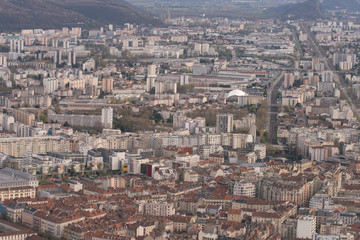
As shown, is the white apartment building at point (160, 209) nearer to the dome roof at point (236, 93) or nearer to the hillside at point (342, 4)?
the dome roof at point (236, 93)

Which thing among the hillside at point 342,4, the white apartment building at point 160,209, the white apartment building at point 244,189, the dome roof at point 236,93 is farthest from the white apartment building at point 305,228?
the hillside at point 342,4

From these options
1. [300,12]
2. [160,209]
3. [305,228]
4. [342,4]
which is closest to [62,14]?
[300,12]

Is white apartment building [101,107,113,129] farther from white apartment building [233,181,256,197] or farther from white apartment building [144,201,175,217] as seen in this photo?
white apartment building [144,201,175,217]

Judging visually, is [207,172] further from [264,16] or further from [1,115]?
[264,16]

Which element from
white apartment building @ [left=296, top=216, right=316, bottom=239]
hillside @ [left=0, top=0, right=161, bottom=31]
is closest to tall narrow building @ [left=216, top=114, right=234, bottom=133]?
white apartment building @ [left=296, top=216, right=316, bottom=239]

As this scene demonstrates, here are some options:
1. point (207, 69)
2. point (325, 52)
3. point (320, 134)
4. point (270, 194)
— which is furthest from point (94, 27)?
point (270, 194)

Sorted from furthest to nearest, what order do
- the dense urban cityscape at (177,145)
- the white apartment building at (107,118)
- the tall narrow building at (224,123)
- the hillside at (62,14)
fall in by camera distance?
the hillside at (62,14) < the white apartment building at (107,118) < the tall narrow building at (224,123) < the dense urban cityscape at (177,145)

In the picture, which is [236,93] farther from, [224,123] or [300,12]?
[300,12]
